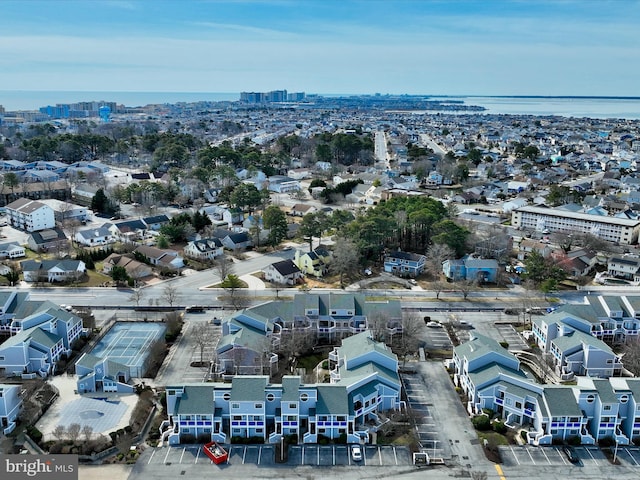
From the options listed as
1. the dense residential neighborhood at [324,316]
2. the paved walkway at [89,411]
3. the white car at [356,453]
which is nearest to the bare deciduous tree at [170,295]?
the dense residential neighborhood at [324,316]

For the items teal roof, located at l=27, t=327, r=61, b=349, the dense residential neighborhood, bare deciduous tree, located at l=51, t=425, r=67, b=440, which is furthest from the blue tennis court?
bare deciduous tree, located at l=51, t=425, r=67, b=440

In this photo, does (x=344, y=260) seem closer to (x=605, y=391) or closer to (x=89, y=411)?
(x=605, y=391)

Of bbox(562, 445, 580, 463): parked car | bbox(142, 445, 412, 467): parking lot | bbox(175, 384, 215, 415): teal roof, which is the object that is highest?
bbox(175, 384, 215, 415): teal roof

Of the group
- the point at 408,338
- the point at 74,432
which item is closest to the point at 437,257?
the point at 408,338

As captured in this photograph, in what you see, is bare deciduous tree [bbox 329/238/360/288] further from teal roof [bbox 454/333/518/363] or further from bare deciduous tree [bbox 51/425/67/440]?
bare deciduous tree [bbox 51/425/67/440]

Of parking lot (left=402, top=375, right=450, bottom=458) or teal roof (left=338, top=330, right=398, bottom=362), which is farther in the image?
teal roof (left=338, top=330, right=398, bottom=362)

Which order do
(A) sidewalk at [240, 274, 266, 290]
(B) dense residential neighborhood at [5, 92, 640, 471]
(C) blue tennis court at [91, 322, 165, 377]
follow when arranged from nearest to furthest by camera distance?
(B) dense residential neighborhood at [5, 92, 640, 471] → (C) blue tennis court at [91, 322, 165, 377] → (A) sidewalk at [240, 274, 266, 290]
